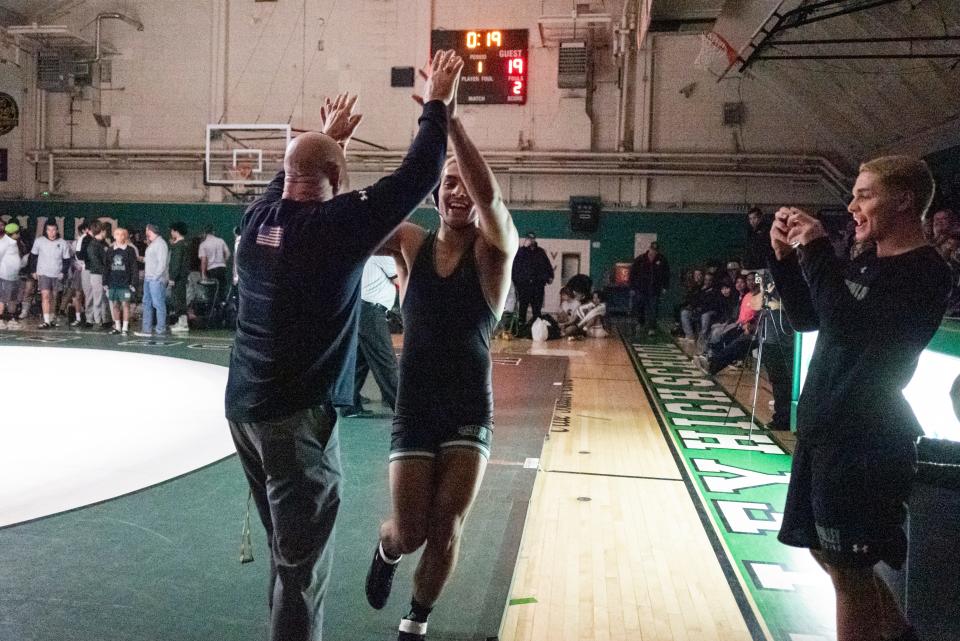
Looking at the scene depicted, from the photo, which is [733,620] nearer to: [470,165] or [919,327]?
[919,327]

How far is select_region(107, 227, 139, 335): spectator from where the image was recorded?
10578mm

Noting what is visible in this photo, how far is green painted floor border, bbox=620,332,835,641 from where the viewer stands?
2738 millimetres

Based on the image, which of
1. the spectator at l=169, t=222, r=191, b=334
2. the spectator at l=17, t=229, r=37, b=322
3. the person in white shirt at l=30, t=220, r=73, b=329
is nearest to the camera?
the spectator at l=169, t=222, r=191, b=334

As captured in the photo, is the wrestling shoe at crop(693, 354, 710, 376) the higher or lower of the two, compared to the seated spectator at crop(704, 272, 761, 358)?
lower

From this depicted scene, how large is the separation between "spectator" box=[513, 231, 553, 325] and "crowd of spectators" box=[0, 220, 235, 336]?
198 inches

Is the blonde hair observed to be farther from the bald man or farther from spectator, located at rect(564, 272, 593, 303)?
spectator, located at rect(564, 272, 593, 303)

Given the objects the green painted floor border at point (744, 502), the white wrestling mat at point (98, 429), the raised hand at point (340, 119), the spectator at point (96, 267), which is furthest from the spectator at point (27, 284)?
the raised hand at point (340, 119)

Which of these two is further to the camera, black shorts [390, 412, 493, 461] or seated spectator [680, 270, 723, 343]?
seated spectator [680, 270, 723, 343]

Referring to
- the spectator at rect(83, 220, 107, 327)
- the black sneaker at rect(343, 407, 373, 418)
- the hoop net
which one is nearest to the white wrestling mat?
the black sneaker at rect(343, 407, 373, 418)

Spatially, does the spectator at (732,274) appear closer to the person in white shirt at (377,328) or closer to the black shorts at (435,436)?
the person in white shirt at (377,328)

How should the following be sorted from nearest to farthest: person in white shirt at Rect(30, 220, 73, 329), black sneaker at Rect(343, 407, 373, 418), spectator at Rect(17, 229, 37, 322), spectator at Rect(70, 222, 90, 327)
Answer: black sneaker at Rect(343, 407, 373, 418) < person in white shirt at Rect(30, 220, 73, 329) < spectator at Rect(70, 222, 90, 327) < spectator at Rect(17, 229, 37, 322)

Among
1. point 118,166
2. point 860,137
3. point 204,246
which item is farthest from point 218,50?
point 860,137

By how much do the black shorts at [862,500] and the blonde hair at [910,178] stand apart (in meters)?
0.62

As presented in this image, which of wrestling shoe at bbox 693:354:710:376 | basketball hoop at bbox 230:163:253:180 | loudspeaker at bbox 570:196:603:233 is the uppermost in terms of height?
basketball hoop at bbox 230:163:253:180
